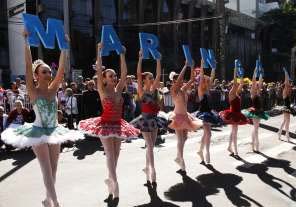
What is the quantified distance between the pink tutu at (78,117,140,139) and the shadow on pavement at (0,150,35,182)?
3.00 meters

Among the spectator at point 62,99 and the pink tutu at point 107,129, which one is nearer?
the pink tutu at point 107,129

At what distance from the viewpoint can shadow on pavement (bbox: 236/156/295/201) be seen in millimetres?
7864

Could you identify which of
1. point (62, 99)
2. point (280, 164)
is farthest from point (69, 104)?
point (280, 164)

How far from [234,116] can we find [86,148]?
4.23 m

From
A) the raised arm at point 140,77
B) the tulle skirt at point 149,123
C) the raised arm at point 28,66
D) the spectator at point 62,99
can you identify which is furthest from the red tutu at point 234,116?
the spectator at point 62,99

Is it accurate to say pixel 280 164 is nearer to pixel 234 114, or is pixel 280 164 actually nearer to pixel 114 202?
pixel 234 114

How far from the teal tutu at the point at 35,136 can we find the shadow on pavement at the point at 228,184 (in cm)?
281

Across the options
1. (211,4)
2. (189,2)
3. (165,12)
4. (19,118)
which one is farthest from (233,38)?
(19,118)

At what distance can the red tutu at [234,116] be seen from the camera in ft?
35.5

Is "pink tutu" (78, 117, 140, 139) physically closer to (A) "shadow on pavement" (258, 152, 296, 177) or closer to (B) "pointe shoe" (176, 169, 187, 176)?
(B) "pointe shoe" (176, 169, 187, 176)

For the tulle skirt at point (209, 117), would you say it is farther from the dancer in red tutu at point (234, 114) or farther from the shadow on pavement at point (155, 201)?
the shadow on pavement at point (155, 201)

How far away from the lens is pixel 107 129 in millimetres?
6789

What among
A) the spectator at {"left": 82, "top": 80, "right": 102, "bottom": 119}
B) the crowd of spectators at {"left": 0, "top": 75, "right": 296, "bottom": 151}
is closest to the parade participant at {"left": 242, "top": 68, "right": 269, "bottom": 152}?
the crowd of spectators at {"left": 0, "top": 75, "right": 296, "bottom": 151}

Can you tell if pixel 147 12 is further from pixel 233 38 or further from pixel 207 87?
pixel 207 87
